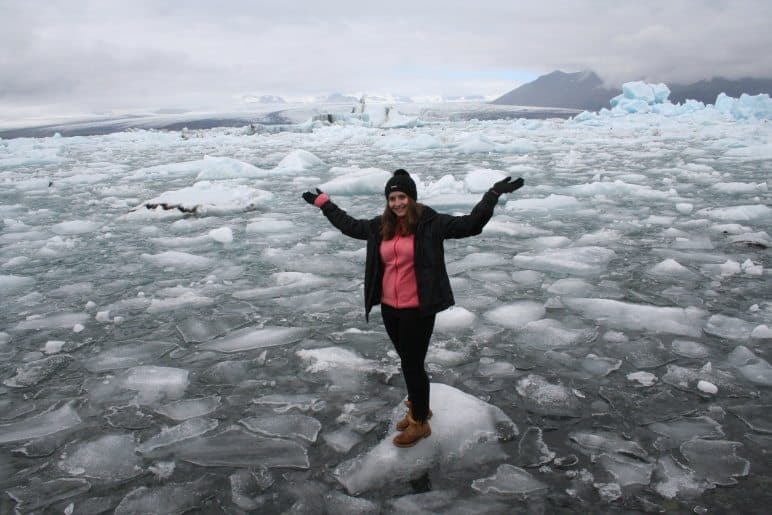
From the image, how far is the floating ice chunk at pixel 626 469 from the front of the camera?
→ 2277mm

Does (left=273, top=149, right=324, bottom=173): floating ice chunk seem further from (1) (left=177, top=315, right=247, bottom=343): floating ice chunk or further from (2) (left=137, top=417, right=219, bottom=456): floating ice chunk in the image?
(2) (left=137, top=417, right=219, bottom=456): floating ice chunk

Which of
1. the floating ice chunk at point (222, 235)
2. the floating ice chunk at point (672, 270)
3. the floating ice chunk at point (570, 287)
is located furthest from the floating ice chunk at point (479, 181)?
the floating ice chunk at point (570, 287)

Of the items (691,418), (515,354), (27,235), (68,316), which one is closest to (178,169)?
(27,235)

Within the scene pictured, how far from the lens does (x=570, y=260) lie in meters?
5.40

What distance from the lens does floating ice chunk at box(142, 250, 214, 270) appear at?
575 cm

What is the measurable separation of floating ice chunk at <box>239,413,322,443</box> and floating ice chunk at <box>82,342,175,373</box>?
1.17m

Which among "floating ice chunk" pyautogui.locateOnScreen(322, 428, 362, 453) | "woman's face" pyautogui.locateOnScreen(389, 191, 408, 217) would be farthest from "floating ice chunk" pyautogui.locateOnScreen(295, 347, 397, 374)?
"woman's face" pyautogui.locateOnScreen(389, 191, 408, 217)

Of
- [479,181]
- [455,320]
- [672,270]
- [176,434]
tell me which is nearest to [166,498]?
[176,434]

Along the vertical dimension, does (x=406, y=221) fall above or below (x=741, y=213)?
above

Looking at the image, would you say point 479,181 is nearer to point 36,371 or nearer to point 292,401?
point 292,401

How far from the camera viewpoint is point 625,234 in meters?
6.47

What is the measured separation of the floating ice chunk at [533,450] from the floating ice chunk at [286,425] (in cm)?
103

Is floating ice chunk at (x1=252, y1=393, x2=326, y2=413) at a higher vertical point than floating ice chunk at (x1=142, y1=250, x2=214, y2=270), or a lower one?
lower

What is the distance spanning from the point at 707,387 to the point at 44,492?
11.2 feet
